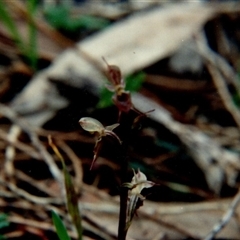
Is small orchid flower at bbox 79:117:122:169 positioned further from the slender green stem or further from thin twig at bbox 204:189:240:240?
thin twig at bbox 204:189:240:240

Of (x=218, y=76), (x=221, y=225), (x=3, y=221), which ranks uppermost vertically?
(x=218, y=76)

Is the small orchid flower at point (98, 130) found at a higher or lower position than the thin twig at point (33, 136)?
lower

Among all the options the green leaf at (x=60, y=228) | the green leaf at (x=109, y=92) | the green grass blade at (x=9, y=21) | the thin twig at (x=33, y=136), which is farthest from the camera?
the green grass blade at (x=9, y=21)

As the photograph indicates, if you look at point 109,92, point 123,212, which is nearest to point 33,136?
point 109,92

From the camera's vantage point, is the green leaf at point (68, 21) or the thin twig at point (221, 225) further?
the green leaf at point (68, 21)

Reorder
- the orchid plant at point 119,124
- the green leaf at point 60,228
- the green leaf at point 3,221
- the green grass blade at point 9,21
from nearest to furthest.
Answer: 1. the orchid plant at point 119,124
2. the green leaf at point 60,228
3. the green leaf at point 3,221
4. the green grass blade at point 9,21

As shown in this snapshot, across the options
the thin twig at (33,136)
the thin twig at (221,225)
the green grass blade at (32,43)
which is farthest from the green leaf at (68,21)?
the thin twig at (221,225)

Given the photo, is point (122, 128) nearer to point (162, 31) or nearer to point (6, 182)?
point (6, 182)

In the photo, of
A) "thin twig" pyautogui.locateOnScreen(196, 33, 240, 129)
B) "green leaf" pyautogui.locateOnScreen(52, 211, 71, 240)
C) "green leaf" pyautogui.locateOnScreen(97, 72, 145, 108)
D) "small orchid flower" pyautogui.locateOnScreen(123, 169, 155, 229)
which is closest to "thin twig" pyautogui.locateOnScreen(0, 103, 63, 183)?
"green leaf" pyautogui.locateOnScreen(97, 72, 145, 108)

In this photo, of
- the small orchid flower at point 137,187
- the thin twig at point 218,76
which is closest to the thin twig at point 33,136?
the small orchid flower at point 137,187

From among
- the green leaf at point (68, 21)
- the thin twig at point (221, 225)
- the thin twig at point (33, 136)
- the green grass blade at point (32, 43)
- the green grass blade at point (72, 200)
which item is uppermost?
the green leaf at point (68, 21)

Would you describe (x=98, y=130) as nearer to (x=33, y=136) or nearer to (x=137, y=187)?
(x=137, y=187)

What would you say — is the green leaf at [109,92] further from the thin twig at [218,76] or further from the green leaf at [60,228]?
the green leaf at [60,228]
